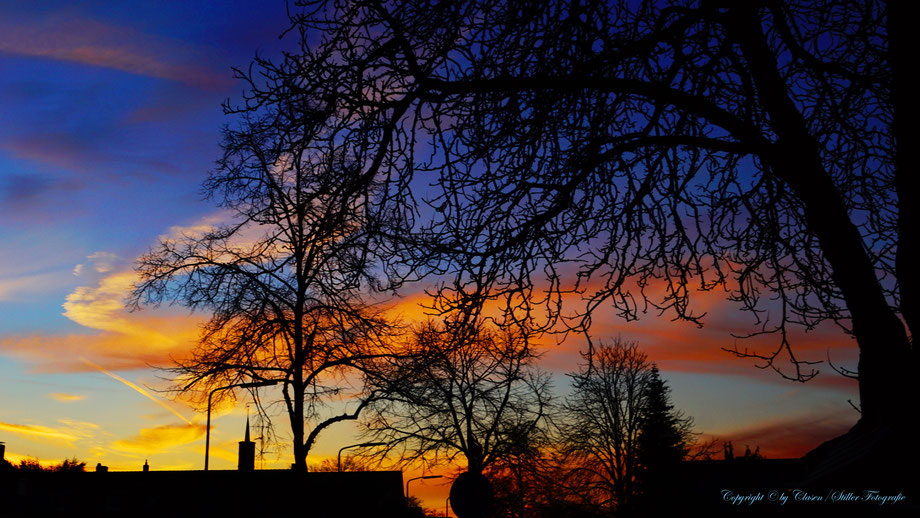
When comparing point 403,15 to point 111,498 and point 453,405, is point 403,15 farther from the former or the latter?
point 111,498

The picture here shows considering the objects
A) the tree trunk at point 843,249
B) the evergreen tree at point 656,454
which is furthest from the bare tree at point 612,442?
the tree trunk at point 843,249

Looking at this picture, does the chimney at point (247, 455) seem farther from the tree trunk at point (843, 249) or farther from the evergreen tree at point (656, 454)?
the tree trunk at point (843, 249)

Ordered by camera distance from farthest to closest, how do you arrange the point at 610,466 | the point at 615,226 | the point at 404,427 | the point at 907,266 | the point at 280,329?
the point at 610,466
the point at 404,427
the point at 280,329
the point at 615,226
the point at 907,266

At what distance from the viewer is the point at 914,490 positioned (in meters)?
5.38

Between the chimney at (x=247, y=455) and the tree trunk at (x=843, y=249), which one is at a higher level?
the chimney at (x=247, y=455)

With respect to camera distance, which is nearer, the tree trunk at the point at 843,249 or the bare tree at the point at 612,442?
the tree trunk at the point at 843,249

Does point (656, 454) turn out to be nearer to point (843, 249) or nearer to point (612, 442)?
point (612, 442)

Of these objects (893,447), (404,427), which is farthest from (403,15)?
(404,427)

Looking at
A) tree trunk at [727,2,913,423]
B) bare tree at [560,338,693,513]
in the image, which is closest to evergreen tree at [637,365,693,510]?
bare tree at [560,338,693,513]

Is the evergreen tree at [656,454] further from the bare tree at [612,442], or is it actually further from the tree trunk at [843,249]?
the tree trunk at [843,249]

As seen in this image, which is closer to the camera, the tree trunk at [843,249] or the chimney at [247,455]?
the tree trunk at [843,249]

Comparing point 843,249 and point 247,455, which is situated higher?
point 247,455

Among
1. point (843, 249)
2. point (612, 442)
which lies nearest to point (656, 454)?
point (612, 442)

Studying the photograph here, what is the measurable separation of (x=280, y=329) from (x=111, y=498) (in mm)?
15042
